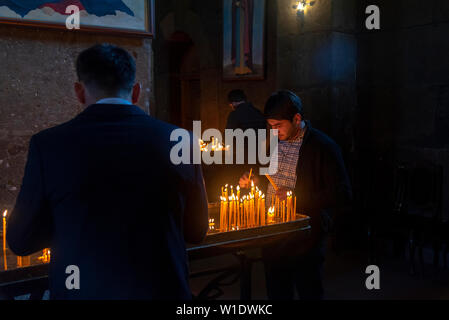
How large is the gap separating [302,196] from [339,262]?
281cm

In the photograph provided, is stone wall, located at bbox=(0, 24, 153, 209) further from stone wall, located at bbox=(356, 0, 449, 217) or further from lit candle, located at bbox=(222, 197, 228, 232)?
stone wall, located at bbox=(356, 0, 449, 217)

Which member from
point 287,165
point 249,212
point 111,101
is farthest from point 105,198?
point 287,165

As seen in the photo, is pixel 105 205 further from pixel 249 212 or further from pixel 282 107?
pixel 282 107

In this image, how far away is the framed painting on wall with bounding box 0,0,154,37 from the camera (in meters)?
2.84

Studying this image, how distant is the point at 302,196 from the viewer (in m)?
3.00

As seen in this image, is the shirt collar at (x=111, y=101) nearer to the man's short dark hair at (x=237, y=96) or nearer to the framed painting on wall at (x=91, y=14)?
the framed painting on wall at (x=91, y=14)

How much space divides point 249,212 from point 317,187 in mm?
491

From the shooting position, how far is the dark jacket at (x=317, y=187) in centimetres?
292

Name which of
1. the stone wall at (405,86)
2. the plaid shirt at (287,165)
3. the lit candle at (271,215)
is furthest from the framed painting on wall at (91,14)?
the stone wall at (405,86)

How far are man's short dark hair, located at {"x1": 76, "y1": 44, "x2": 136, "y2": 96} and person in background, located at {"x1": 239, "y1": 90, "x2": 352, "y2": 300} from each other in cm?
152

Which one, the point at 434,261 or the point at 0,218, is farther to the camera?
the point at 434,261

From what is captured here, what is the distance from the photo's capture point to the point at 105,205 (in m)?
1.50
